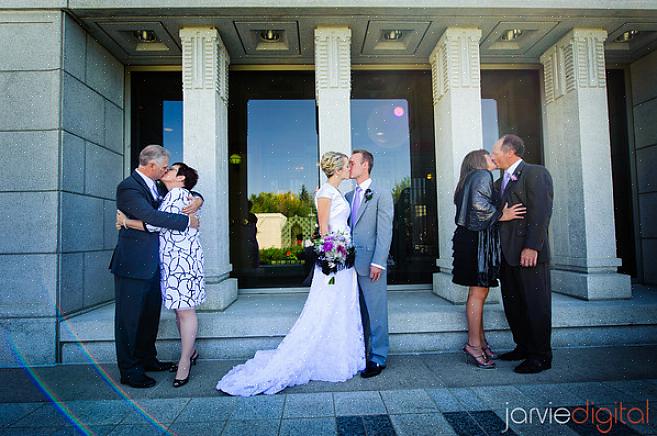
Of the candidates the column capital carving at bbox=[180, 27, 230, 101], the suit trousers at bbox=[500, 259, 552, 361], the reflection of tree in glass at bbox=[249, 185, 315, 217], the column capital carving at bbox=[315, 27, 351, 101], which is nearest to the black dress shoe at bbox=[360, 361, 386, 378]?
the suit trousers at bbox=[500, 259, 552, 361]

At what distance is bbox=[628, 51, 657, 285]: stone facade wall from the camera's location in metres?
6.05

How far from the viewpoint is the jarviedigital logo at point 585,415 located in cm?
276

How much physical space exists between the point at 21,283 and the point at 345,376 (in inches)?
154

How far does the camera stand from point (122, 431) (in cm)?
276

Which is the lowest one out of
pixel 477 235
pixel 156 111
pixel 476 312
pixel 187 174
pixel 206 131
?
pixel 476 312

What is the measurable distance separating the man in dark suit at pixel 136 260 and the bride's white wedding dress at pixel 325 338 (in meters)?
0.96

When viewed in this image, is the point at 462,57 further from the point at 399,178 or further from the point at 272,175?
the point at 272,175

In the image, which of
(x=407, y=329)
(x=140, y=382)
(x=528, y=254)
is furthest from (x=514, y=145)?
(x=140, y=382)

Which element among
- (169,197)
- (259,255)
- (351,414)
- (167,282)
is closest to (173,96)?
(259,255)

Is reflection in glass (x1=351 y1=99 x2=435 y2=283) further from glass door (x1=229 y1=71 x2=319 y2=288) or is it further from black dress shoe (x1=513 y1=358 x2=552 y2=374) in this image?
black dress shoe (x1=513 y1=358 x2=552 y2=374)

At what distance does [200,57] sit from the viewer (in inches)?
195

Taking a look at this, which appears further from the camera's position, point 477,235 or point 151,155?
point 477,235

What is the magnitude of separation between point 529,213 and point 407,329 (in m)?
1.88

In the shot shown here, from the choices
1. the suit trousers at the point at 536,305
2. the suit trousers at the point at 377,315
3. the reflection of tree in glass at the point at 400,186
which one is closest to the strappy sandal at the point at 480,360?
the suit trousers at the point at 536,305
